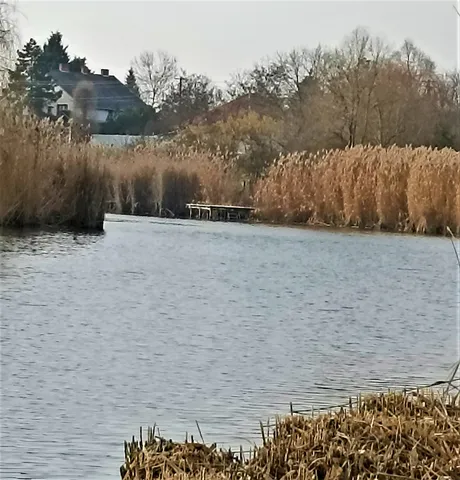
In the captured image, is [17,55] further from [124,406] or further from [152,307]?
[124,406]

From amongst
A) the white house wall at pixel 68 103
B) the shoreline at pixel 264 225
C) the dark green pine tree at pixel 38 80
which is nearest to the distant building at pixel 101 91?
the white house wall at pixel 68 103

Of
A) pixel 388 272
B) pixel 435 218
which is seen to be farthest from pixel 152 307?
pixel 435 218

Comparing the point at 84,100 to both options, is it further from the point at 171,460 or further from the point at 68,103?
the point at 171,460

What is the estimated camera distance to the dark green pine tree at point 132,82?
2611 inches

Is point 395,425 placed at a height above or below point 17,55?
below

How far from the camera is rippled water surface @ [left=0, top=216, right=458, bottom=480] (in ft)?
22.0

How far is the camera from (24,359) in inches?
335

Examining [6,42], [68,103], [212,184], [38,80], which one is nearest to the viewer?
[6,42]

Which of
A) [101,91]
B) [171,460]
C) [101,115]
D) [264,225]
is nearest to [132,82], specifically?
[101,91]

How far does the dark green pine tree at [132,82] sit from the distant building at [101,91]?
0.26 metres

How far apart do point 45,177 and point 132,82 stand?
1958 inches

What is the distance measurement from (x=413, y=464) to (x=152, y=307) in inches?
296

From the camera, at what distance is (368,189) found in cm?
2538

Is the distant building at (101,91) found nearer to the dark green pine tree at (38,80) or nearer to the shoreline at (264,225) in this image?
the dark green pine tree at (38,80)
